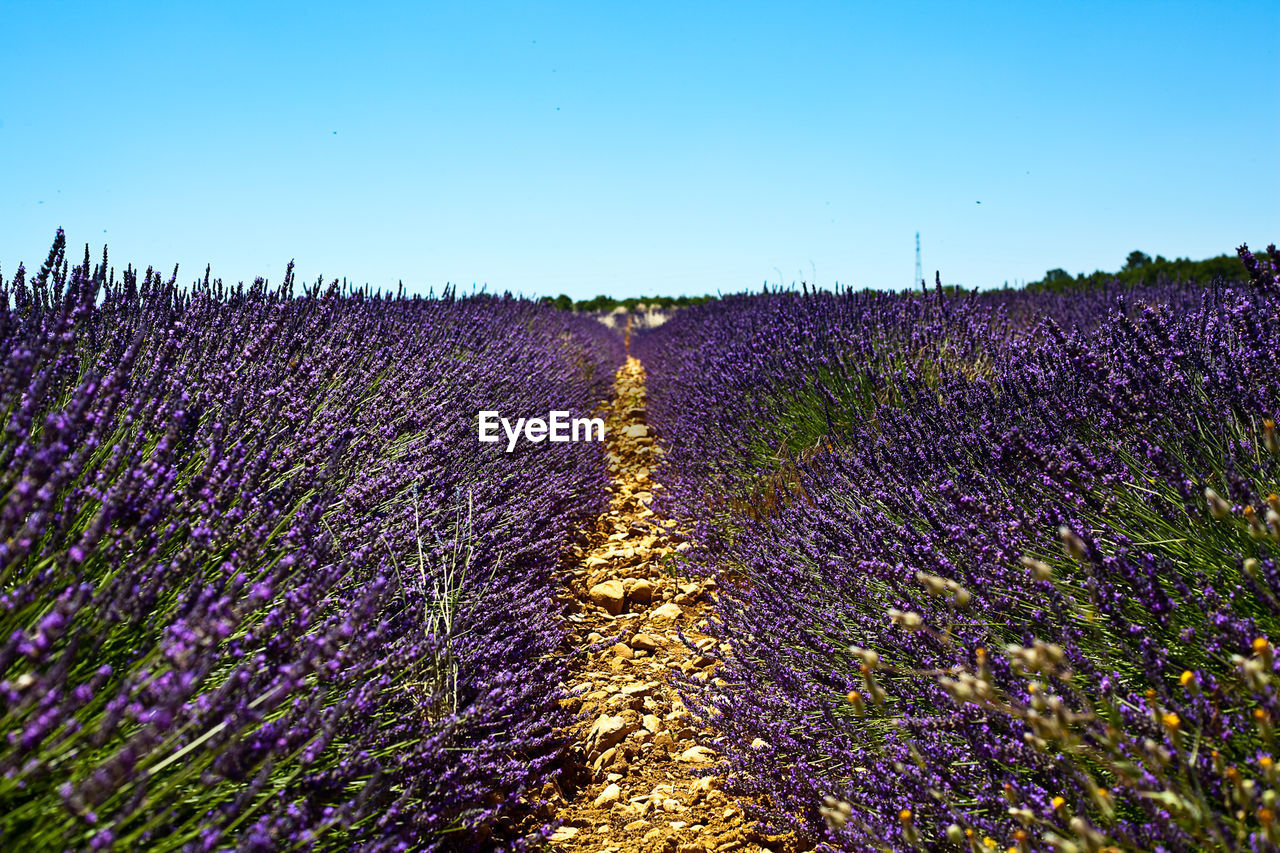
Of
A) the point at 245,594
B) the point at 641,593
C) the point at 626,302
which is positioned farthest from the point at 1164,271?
the point at 626,302

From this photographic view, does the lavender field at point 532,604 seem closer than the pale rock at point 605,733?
Yes

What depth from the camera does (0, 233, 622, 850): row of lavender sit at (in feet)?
3.63

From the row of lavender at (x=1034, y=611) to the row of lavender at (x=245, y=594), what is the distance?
2.62 feet

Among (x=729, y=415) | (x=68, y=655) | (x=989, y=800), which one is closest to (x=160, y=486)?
(x=68, y=655)

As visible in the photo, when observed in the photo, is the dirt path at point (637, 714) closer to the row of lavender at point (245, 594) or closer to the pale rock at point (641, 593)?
the pale rock at point (641, 593)

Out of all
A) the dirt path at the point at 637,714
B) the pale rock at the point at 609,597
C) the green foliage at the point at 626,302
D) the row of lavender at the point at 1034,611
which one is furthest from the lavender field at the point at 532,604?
the green foliage at the point at 626,302

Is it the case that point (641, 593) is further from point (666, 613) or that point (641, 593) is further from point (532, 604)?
point (532, 604)

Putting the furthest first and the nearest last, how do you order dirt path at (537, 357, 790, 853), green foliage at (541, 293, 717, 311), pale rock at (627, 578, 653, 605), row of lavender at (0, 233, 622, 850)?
green foliage at (541, 293, 717, 311) < pale rock at (627, 578, 653, 605) < dirt path at (537, 357, 790, 853) < row of lavender at (0, 233, 622, 850)

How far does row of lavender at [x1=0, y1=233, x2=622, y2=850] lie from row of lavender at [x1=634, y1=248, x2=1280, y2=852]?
797 mm

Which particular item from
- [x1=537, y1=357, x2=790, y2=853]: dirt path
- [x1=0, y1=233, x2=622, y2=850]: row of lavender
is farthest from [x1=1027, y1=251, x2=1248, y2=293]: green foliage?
[x1=0, y1=233, x2=622, y2=850]: row of lavender

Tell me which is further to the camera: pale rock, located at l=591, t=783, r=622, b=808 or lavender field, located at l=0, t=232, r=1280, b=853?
pale rock, located at l=591, t=783, r=622, b=808

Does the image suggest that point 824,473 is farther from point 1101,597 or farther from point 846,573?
point 1101,597

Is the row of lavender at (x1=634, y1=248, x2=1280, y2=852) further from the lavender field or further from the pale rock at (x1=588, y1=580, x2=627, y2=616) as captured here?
the pale rock at (x1=588, y1=580, x2=627, y2=616)

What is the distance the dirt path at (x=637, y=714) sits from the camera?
2.04 meters
